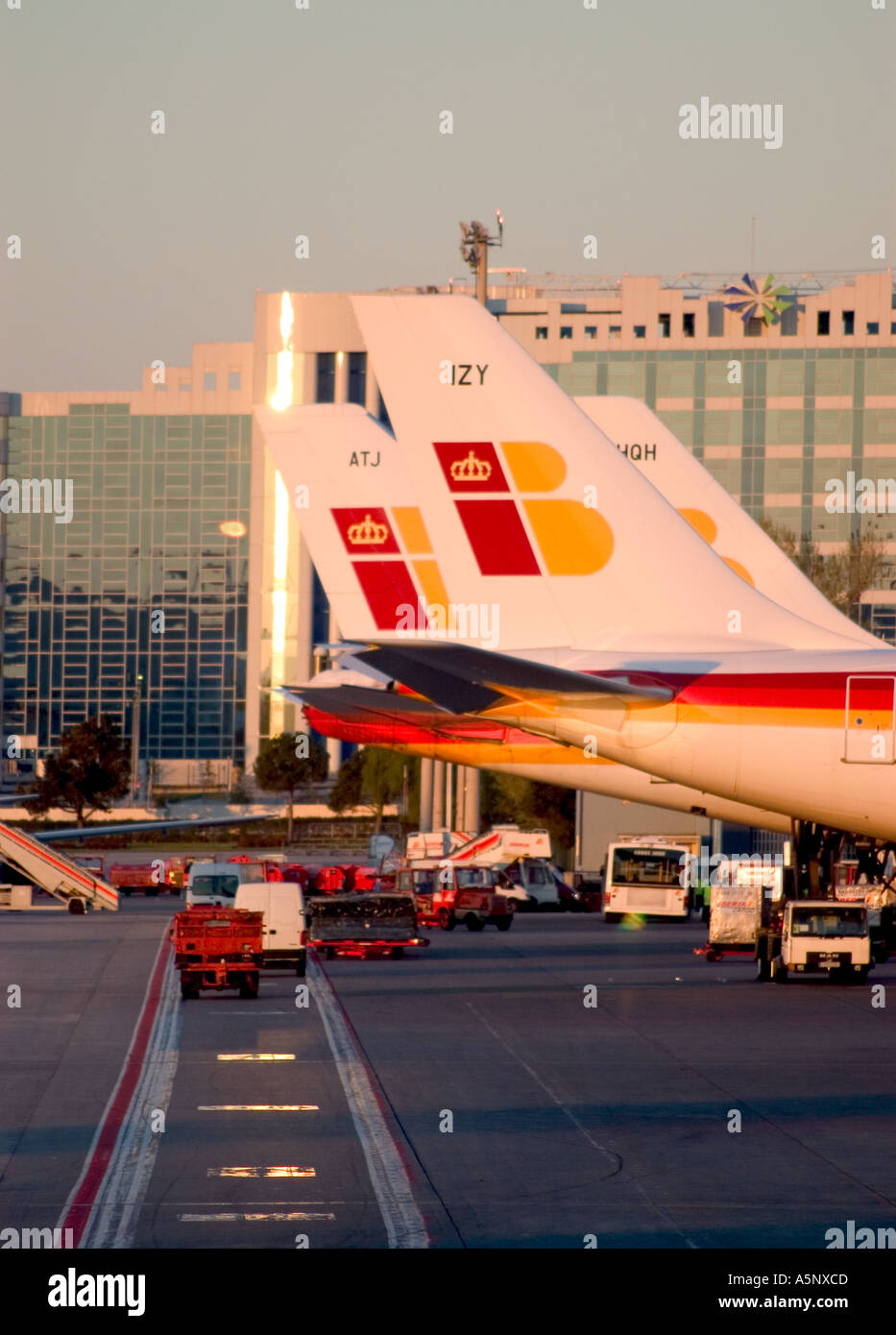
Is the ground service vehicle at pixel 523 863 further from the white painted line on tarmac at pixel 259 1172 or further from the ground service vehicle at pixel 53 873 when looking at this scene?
the white painted line on tarmac at pixel 259 1172

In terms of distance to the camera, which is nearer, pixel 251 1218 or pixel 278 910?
pixel 251 1218

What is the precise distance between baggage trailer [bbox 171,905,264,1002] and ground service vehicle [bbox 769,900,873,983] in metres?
11.1

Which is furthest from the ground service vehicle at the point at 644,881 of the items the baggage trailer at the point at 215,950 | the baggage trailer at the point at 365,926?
the baggage trailer at the point at 215,950

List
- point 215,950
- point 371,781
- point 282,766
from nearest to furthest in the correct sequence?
1. point 215,950
2. point 371,781
3. point 282,766

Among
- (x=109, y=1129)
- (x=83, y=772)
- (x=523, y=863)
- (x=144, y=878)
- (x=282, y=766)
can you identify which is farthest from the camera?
(x=282, y=766)

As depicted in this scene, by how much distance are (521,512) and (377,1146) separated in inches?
561

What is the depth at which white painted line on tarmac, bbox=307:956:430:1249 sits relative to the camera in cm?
1471

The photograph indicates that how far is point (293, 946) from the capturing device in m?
41.4

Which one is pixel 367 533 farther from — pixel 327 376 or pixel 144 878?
pixel 327 376

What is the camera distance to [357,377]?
18500 centimetres

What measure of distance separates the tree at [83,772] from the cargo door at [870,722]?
112 m

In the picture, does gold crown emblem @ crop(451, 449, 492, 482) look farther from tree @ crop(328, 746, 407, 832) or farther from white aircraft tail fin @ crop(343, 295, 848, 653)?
tree @ crop(328, 746, 407, 832)
